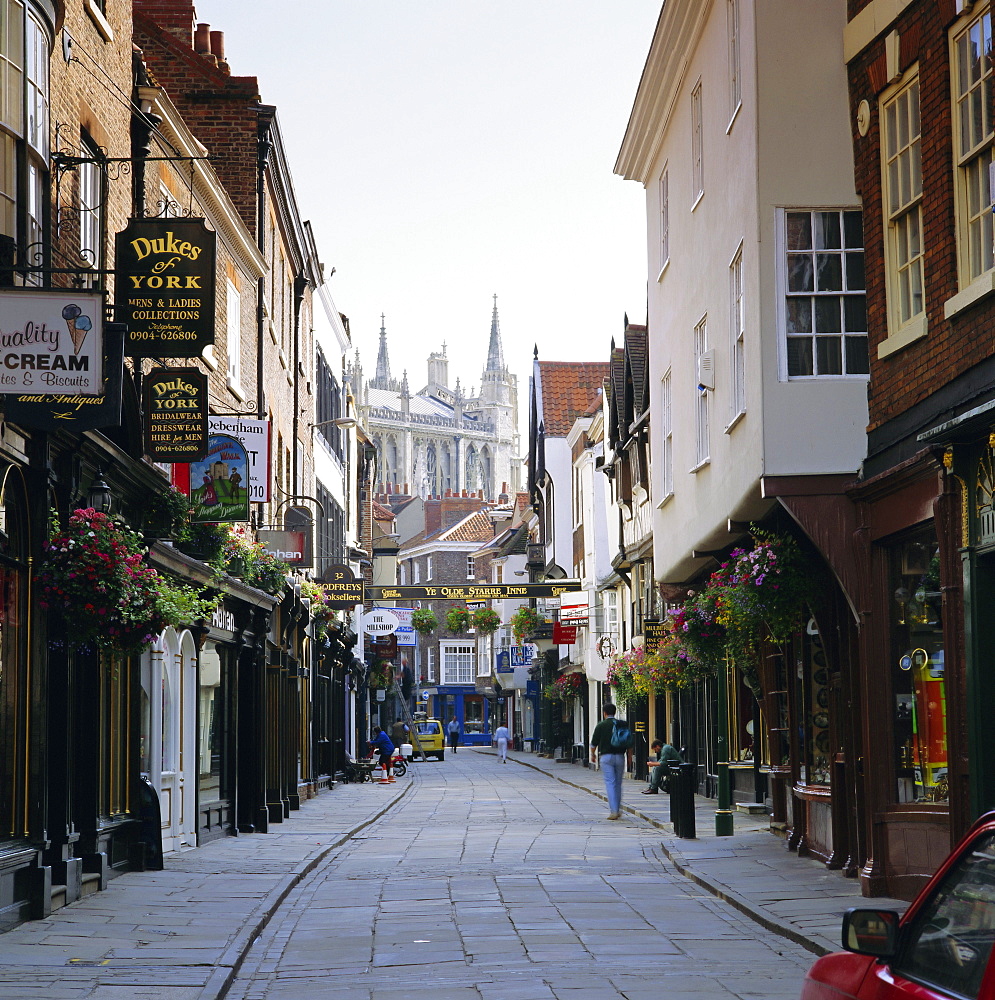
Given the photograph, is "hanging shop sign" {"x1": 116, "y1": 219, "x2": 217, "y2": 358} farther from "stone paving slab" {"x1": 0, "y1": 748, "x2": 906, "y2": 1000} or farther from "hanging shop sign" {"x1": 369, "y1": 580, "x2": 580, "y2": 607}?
"hanging shop sign" {"x1": 369, "y1": 580, "x2": 580, "y2": 607}

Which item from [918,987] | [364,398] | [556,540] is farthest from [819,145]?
[364,398]

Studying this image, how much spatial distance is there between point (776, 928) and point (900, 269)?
5.25 meters

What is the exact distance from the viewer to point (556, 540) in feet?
198

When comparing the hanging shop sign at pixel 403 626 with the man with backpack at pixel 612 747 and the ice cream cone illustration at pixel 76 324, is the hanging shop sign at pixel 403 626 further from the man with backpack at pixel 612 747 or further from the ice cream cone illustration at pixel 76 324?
the ice cream cone illustration at pixel 76 324

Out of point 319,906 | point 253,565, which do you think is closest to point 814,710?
point 319,906

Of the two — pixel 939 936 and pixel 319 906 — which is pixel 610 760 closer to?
pixel 319 906

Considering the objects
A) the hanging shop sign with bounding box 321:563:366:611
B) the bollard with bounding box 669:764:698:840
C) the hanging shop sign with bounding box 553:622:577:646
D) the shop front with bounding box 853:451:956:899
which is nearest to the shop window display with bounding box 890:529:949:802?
the shop front with bounding box 853:451:956:899

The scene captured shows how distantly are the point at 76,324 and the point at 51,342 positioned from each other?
21 centimetres

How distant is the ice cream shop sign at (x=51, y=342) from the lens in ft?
34.0

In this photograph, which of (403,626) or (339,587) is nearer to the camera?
(339,587)

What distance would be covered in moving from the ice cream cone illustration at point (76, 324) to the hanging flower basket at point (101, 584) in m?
2.31

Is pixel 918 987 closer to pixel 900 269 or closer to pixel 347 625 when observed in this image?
pixel 900 269

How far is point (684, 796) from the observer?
1984cm

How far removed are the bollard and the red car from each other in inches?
599
